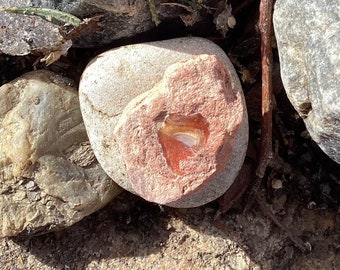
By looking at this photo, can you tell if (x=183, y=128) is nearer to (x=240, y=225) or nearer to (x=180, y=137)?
(x=180, y=137)

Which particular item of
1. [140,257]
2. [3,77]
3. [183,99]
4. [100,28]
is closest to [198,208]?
[140,257]

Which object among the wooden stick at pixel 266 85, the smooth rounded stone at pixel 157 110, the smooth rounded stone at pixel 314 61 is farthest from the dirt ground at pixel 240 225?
the smooth rounded stone at pixel 314 61

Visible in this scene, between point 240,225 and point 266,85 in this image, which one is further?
point 240,225

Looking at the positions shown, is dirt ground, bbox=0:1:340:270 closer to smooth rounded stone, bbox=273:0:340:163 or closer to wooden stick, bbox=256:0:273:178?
wooden stick, bbox=256:0:273:178

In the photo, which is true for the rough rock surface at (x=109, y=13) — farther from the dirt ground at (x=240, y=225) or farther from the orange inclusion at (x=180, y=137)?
the orange inclusion at (x=180, y=137)

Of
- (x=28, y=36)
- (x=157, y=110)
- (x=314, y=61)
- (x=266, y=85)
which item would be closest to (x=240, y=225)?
(x=266, y=85)

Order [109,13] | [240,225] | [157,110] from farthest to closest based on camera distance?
[240,225] < [109,13] < [157,110]
